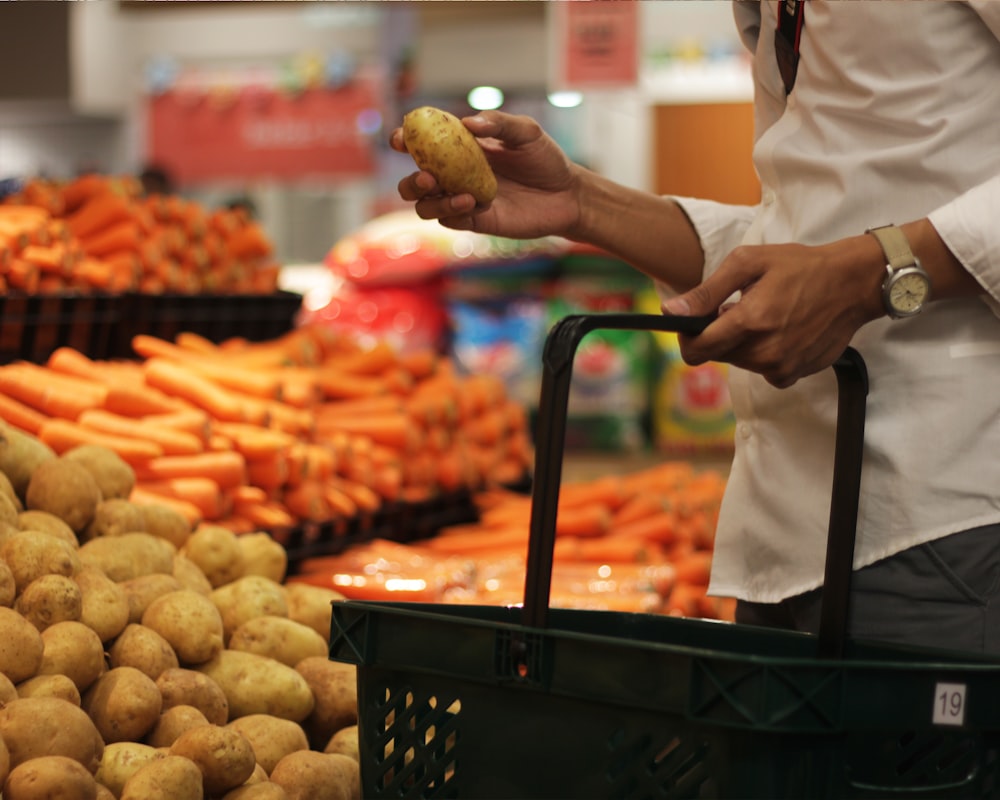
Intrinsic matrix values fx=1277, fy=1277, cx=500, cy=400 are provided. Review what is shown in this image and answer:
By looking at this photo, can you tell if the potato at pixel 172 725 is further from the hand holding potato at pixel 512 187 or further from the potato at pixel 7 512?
the hand holding potato at pixel 512 187

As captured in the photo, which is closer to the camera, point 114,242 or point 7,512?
point 7,512

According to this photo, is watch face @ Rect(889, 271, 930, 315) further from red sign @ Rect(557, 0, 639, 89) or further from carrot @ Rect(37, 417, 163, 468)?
red sign @ Rect(557, 0, 639, 89)

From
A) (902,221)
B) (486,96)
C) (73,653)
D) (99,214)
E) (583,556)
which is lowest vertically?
(583,556)

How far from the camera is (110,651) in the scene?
5.67ft

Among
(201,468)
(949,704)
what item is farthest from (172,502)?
(949,704)

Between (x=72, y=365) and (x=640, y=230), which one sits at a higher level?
(x=640, y=230)

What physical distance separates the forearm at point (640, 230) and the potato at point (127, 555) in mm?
808

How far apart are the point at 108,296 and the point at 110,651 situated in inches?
63.5

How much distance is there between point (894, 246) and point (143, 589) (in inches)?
45.5

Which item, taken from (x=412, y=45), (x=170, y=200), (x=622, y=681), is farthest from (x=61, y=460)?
(x=412, y=45)

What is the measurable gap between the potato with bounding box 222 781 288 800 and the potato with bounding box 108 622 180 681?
0.28 meters

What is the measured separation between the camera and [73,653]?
5.18 feet

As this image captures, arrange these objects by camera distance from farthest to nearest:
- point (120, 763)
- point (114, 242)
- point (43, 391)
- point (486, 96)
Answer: point (486, 96)
point (114, 242)
point (43, 391)
point (120, 763)

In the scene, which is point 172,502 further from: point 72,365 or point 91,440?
point 72,365
